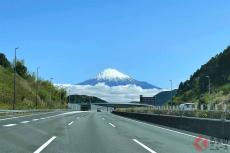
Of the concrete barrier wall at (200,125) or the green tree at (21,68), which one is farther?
the green tree at (21,68)

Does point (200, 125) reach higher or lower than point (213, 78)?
lower

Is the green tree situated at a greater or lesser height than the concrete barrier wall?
greater

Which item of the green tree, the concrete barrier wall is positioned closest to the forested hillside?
the green tree

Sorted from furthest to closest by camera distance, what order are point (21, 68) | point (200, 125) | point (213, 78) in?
1. point (213, 78)
2. point (21, 68)
3. point (200, 125)

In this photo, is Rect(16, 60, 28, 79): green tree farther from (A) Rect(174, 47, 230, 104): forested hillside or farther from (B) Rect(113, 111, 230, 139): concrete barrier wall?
(B) Rect(113, 111, 230, 139): concrete barrier wall

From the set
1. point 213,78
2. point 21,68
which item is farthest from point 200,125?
point 213,78

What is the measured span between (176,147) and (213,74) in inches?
6406

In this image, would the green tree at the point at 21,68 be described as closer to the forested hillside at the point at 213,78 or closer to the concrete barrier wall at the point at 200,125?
the forested hillside at the point at 213,78

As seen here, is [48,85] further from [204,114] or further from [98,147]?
[98,147]

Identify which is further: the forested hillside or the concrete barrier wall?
the forested hillside

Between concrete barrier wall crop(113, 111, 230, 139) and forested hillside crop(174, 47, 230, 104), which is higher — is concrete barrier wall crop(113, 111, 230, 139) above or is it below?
below

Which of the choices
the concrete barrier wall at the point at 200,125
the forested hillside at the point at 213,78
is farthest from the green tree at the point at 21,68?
the concrete barrier wall at the point at 200,125

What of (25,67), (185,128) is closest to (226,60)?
(25,67)

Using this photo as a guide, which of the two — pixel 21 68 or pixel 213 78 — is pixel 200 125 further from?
pixel 213 78
